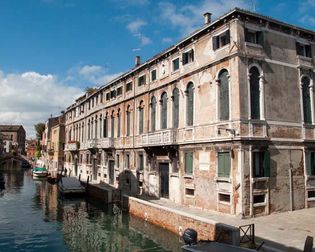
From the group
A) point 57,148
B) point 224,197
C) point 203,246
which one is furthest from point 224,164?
point 57,148

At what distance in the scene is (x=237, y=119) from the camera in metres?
Answer: 13.8

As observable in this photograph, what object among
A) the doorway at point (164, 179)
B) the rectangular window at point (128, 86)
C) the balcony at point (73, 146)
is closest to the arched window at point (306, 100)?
the doorway at point (164, 179)

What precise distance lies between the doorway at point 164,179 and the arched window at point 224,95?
5.55m

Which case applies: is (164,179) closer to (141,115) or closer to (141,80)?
(141,115)

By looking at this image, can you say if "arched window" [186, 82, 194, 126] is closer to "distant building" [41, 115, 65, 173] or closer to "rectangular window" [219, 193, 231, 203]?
"rectangular window" [219, 193, 231, 203]

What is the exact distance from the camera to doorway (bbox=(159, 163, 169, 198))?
62.5ft

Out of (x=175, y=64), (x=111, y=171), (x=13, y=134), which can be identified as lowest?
(x=111, y=171)

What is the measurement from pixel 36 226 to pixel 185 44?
38.2 feet

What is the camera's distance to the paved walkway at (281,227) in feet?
31.7

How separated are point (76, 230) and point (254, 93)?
394 inches

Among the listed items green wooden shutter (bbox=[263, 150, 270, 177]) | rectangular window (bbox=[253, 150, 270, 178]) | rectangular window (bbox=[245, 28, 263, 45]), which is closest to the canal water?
rectangular window (bbox=[253, 150, 270, 178])

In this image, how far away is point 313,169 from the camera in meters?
15.8

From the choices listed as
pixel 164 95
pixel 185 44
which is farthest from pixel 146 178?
pixel 185 44

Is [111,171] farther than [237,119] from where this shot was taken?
Yes
